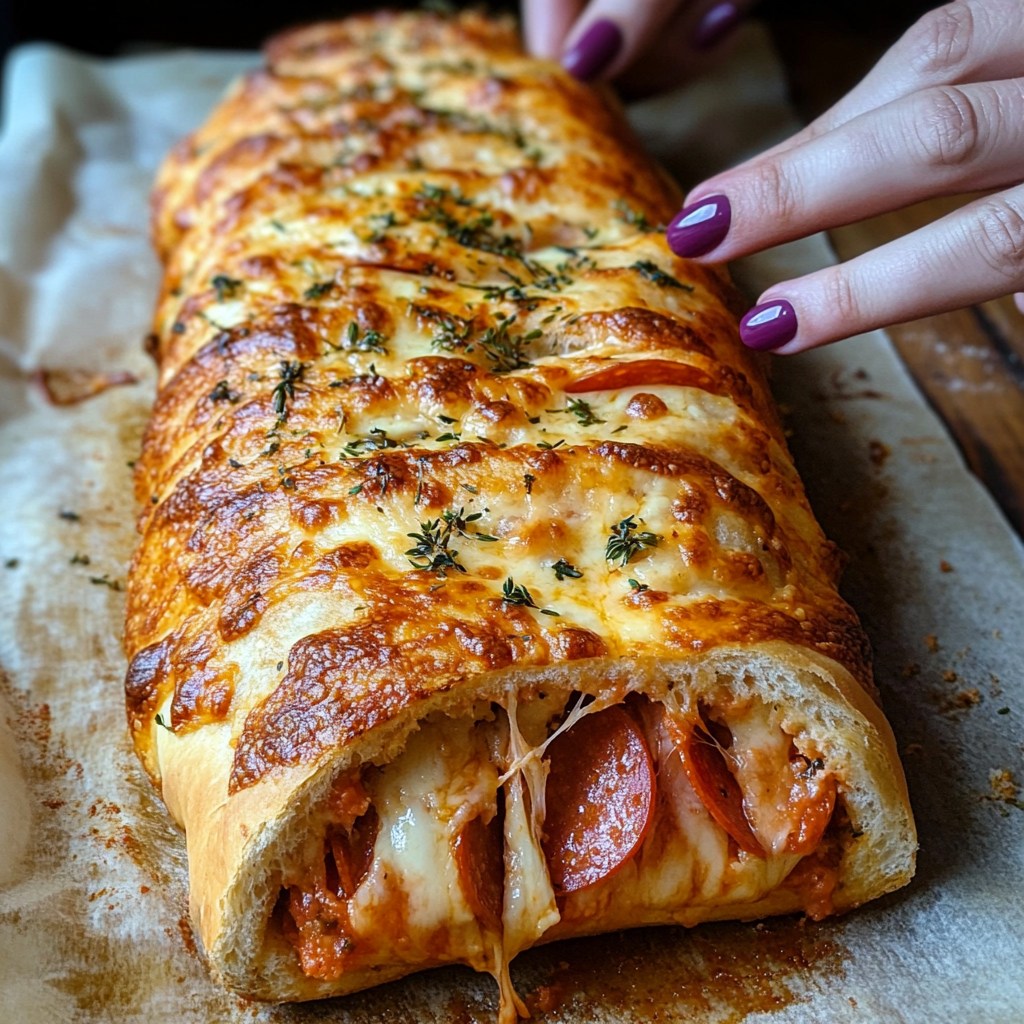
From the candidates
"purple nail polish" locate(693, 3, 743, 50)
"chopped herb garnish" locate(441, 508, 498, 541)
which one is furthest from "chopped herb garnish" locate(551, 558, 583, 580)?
"purple nail polish" locate(693, 3, 743, 50)

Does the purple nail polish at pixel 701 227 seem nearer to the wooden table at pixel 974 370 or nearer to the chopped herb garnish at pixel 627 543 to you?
the chopped herb garnish at pixel 627 543

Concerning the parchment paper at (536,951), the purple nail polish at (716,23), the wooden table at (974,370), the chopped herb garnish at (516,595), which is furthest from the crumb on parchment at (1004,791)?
the purple nail polish at (716,23)

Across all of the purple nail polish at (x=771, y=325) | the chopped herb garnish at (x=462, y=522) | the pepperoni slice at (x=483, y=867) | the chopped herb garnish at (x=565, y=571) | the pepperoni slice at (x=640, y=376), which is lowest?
the pepperoni slice at (x=483, y=867)

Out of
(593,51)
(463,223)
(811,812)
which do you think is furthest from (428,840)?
(593,51)

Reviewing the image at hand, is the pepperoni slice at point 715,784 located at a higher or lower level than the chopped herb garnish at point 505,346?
lower

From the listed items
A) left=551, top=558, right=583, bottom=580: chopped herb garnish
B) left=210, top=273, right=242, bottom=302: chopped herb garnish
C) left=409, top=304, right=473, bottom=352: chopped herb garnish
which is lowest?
left=210, top=273, right=242, bottom=302: chopped herb garnish

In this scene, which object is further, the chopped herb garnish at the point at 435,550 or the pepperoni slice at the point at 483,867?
the chopped herb garnish at the point at 435,550

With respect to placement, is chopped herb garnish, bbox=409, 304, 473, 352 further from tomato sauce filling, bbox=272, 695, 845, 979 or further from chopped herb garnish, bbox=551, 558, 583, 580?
tomato sauce filling, bbox=272, 695, 845, 979
